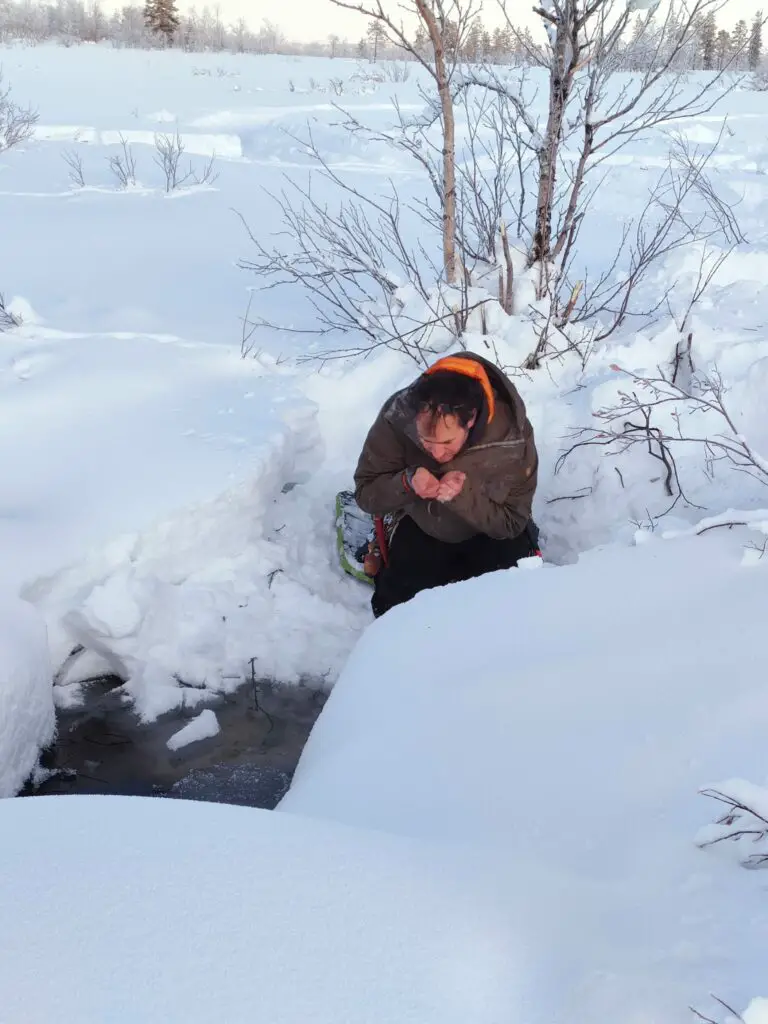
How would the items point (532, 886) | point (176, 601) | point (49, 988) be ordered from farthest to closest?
1. point (176, 601)
2. point (532, 886)
3. point (49, 988)

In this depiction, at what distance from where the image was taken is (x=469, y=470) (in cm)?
290

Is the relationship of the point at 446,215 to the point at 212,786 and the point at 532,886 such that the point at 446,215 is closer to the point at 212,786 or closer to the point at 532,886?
the point at 212,786

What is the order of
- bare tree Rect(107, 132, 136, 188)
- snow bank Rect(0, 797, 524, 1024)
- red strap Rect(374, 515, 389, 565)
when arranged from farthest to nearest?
1. bare tree Rect(107, 132, 136, 188)
2. red strap Rect(374, 515, 389, 565)
3. snow bank Rect(0, 797, 524, 1024)

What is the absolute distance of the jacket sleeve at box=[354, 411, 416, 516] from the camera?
296 centimetres

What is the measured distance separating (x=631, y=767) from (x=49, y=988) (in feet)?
3.22

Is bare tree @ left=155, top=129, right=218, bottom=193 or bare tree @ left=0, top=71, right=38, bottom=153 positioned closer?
bare tree @ left=155, top=129, right=218, bottom=193

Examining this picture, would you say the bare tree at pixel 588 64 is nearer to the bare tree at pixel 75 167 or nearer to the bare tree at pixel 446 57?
the bare tree at pixel 446 57

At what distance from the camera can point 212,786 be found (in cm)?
260

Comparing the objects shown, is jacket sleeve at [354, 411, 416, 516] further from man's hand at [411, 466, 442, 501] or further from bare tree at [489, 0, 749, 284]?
bare tree at [489, 0, 749, 284]

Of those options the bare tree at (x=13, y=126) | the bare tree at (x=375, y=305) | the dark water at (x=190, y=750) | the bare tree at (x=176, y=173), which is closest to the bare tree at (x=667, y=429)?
the bare tree at (x=375, y=305)

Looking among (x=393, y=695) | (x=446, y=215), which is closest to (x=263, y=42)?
(x=446, y=215)

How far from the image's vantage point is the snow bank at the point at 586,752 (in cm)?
103

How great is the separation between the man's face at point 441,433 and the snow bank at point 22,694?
144 centimetres

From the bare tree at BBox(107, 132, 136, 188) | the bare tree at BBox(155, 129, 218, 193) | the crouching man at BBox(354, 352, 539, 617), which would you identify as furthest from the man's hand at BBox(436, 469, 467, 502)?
the bare tree at BBox(107, 132, 136, 188)
